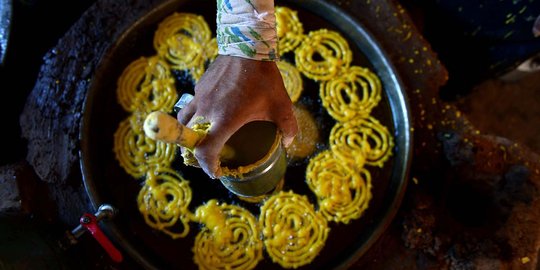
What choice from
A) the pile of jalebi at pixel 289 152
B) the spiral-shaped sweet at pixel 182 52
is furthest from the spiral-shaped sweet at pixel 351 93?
the spiral-shaped sweet at pixel 182 52

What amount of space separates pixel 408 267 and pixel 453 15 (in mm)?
1540

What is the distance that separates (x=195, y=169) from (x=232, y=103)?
0.90 meters

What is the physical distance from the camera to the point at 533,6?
2412 mm

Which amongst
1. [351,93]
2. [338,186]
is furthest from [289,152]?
[351,93]

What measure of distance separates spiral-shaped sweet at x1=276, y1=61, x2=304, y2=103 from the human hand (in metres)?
0.78

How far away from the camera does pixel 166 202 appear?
7.77ft

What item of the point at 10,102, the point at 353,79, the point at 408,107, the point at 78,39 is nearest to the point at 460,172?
Result: the point at 408,107

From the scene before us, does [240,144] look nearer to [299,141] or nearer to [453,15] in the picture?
[299,141]

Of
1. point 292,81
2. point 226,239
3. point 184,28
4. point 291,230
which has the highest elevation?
point 184,28

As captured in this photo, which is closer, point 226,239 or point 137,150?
point 226,239

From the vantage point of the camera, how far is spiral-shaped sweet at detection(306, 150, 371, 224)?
7.79 feet

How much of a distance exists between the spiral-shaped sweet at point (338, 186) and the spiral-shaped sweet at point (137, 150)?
0.76m

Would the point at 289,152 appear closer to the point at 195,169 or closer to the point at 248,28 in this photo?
the point at 195,169

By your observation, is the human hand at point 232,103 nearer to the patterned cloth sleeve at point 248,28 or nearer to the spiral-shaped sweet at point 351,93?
the patterned cloth sleeve at point 248,28
